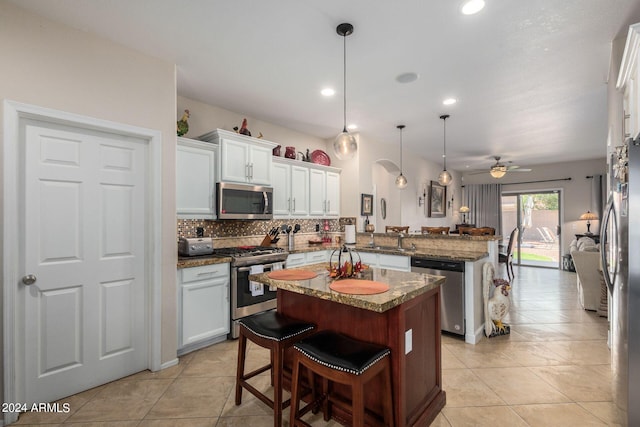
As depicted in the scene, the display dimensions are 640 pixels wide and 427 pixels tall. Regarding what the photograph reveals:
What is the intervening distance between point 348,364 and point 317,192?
11.5 ft

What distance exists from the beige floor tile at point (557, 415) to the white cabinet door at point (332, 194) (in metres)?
3.44

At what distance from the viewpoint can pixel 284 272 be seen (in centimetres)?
227

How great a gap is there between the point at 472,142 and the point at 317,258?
12.2 ft

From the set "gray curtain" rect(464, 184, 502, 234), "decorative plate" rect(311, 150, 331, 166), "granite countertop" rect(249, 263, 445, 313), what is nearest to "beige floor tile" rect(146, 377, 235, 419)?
"granite countertop" rect(249, 263, 445, 313)

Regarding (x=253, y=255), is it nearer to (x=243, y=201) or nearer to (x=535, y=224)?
(x=243, y=201)

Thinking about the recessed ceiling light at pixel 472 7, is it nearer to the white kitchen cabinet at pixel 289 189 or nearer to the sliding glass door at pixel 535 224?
the white kitchen cabinet at pixel 289 189

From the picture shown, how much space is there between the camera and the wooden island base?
1729mm

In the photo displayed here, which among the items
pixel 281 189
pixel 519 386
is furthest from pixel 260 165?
pixel 519 386

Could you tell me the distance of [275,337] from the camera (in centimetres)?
184

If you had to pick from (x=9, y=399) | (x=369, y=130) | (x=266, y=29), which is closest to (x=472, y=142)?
(x=369, y=130)

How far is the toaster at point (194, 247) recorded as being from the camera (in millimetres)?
3146

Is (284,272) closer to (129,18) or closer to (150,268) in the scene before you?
(150,268)

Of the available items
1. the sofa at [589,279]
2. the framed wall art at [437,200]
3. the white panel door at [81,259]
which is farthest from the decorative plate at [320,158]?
the sofa at [589,279]

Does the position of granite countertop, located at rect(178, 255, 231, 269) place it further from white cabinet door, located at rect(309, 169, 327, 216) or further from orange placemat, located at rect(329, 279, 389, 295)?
white cabinet door, located at rect(309, 169, 327, 216)
